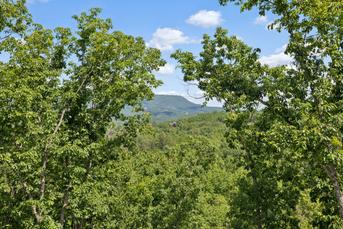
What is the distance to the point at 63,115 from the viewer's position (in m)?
19.8

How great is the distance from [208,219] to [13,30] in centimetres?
4781

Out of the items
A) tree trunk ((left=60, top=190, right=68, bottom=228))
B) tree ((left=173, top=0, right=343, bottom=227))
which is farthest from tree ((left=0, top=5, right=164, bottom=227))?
tree ((left=173, top=0, right=343, bottom=227))

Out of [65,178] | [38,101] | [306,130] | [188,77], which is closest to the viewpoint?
[306,130]

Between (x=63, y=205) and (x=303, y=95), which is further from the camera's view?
(x=63, y=205)

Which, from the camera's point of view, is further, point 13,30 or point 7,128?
point 13,30

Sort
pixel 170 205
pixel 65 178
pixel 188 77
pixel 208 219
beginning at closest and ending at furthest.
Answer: pixel 65 178 < pixel 188 77 < pixel 170 205 < pixel 208 219

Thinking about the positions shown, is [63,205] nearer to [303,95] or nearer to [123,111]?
[123,111]

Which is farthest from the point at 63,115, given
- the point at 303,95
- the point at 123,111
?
the point at 303,95

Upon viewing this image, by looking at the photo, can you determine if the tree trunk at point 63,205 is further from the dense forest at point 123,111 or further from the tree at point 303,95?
the tree at point 303,95

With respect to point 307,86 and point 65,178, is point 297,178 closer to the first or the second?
point 307,86

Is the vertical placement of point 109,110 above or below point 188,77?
below

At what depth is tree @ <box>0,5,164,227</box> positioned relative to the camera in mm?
17281

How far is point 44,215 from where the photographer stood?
60.1ft

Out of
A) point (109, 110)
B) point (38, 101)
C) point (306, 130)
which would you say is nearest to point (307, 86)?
point (306, 130)
